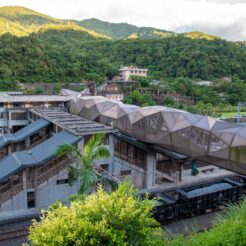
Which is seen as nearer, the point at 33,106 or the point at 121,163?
the point at 121,163

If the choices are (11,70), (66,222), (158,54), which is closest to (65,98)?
(11,70)

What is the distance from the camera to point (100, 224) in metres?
7.99

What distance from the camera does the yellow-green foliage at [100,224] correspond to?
25.8 feet

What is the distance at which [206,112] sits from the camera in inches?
2489

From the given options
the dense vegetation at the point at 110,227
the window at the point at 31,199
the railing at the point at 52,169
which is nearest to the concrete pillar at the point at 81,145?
A: the railing at the point at 52,169

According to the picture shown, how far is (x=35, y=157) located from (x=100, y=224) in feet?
55.3

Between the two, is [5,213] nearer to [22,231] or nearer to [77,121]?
[22,231]

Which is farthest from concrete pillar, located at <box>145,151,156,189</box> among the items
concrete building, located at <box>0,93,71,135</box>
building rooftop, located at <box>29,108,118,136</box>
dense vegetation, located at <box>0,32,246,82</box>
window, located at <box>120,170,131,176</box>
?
dense vegetation, located at <box>0,32,246,82</box>

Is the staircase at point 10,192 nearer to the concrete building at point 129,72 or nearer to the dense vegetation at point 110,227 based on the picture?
the dense vegetation at point 110,227

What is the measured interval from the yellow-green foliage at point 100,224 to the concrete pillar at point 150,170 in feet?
59.8

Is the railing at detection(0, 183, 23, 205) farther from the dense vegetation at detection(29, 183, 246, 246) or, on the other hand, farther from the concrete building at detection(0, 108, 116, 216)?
the dense vegetation at detection(29, 183, 246, 246)

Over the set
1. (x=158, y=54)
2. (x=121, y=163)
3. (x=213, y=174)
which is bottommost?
(x=213, y=174)

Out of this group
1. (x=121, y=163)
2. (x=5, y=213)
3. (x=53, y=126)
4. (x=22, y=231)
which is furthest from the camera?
(x=53, y=126)

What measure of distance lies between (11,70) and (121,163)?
50.6 metres
